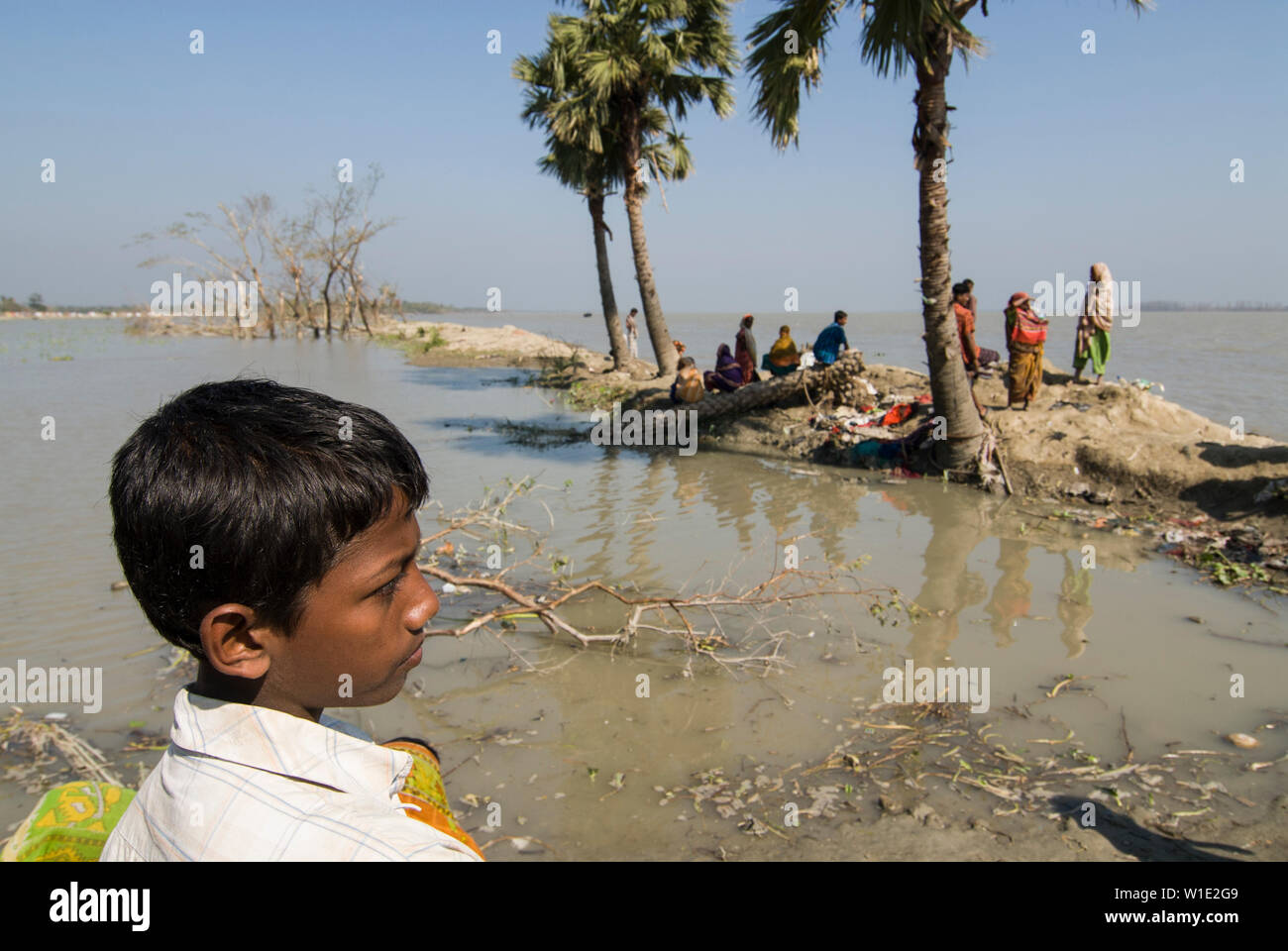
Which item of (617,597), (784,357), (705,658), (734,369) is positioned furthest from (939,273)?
(617,597)

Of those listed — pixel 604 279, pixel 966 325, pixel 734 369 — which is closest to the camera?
pixel 966 325

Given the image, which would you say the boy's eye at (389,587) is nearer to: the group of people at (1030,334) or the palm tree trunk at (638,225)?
the group of people at (1030,334)

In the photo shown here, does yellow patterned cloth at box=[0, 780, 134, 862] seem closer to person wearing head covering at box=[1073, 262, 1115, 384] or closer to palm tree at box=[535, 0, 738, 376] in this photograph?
person wearing head covering at box=[1073, 262, 1115, 384]

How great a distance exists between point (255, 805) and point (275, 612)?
0.25m

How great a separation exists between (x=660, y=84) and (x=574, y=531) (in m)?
12.1

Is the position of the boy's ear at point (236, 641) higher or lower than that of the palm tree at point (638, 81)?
lower

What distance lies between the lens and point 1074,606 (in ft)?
20.3

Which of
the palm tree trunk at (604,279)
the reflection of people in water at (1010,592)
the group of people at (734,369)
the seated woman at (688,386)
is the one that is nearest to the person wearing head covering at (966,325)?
the group of people at (734,369)

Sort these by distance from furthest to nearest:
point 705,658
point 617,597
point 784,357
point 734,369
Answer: point 734,369, point 784,357, point 705,658, point 617,597

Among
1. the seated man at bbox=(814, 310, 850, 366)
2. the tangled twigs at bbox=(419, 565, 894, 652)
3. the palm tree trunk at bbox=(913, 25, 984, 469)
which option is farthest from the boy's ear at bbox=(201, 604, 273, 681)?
the seated man at bbox=(814, 310, 850, 366)

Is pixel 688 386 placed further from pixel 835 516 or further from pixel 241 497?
pixel 241 497

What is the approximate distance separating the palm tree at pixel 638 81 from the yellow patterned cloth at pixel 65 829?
54.1 feet

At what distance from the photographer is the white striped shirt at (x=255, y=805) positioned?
0.81 meters
